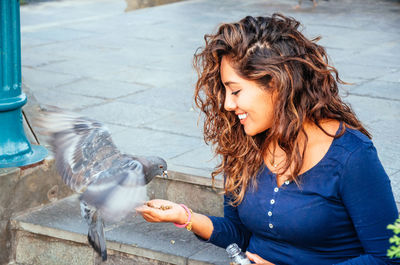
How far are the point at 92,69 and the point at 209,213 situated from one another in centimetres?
348

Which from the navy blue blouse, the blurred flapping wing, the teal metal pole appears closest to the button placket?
the navy blue blouse

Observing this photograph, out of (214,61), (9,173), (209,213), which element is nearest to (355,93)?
(209,213)

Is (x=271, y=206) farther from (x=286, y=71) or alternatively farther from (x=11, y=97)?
(x=11, y=97)

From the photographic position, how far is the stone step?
11.5 ft

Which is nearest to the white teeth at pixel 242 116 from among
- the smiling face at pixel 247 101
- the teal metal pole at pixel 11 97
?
the smiling face at pixel 247 101

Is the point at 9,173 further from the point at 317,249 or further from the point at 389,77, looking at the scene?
the point at 389,77

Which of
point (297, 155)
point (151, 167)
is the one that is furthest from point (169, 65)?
point (297, 155)

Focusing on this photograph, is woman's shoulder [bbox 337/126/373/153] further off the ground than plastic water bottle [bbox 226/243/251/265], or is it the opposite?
woman's shoulder [bbox 337/126/373/153]

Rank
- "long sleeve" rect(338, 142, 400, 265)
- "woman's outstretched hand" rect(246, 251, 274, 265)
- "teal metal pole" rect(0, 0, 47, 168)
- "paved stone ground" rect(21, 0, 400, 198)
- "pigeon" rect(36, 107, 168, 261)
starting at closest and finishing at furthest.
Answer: "long sleeve" rect(338, 142, 400, 265), "woman's outstretched hand" rect(246, 251, 274, 265), "pigeon" rect(36, 107, 168, 261), "teal metal pole" rect(0, 0, 47, 168), "paved stone ground" rect(21, 0, 400, 198)

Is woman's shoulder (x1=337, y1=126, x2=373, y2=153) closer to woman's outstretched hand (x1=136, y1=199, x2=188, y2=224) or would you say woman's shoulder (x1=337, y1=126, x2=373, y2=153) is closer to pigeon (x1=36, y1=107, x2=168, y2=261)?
woman's outstretched hand (x1=136, y1=199, x2=188, y2=224)

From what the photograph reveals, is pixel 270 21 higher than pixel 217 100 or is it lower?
higher

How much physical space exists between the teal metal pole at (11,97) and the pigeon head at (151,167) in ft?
3.93

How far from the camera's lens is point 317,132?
7.97ft

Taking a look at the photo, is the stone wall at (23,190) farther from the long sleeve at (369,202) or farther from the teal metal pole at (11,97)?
the long sleeve at (369,202)
